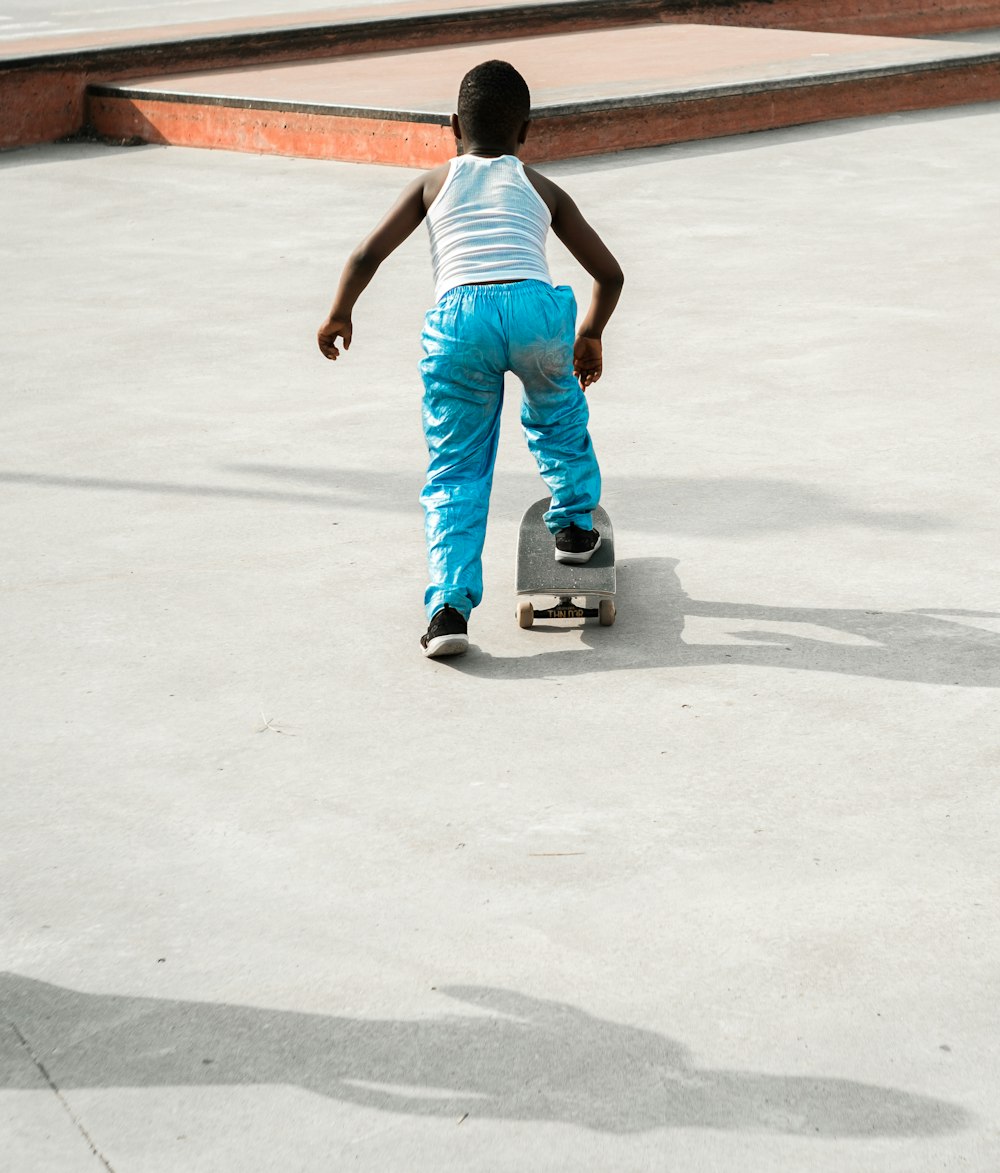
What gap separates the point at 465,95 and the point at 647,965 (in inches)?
99.8

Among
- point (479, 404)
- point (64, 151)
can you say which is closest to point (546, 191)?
point (479, 404)

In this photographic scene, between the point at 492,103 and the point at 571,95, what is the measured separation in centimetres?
899

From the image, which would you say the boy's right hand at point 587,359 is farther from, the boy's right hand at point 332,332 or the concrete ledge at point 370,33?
the concrete ledge at point 370,33

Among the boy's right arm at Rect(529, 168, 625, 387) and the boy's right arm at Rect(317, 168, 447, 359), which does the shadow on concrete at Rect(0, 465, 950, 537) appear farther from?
the boy's right arm at Rect(317, 168, 447, 359)

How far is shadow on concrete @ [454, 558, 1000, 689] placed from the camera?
4.50m

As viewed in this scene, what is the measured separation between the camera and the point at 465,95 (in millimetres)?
4613

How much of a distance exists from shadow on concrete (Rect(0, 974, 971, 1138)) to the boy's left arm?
7.11 feet

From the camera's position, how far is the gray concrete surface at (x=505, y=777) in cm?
277

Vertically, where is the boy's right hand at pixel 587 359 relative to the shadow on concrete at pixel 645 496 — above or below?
above

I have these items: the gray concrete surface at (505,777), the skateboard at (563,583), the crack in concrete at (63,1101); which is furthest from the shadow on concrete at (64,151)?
the crack in concrete at (63,1101)

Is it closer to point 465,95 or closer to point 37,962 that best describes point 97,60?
point 465,95

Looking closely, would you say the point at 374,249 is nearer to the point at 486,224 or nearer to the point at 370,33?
the point at 486,224

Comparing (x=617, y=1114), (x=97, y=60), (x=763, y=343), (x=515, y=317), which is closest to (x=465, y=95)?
(x=515, y=317)

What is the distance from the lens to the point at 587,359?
480cm
